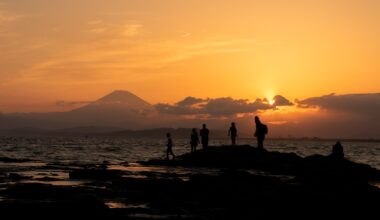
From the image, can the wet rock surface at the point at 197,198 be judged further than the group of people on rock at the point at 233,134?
No

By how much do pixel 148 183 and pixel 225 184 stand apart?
4.32m

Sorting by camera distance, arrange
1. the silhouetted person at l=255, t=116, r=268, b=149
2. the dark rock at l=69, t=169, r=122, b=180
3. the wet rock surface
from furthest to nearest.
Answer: the silhouetted person at l=255, t=116, r=268, b=149 → the dark rock at l=69, t=169, r=122, b=180 → the wet rock surface

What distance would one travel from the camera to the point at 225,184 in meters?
24.4

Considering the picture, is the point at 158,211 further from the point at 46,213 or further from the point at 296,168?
the point at 296,168

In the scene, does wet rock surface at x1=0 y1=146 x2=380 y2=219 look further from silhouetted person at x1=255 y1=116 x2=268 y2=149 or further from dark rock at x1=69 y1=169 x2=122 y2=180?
silhouetted person at x1=255 y1=116 x2=268 y2=149

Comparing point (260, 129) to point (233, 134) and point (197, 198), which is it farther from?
point (197, 198)

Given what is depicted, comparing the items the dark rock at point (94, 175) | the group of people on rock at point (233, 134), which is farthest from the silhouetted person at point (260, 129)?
the dark rock at point (94, 175)

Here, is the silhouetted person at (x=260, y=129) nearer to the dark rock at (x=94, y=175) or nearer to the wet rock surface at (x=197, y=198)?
the wet rock surface at (x=197, y=198)

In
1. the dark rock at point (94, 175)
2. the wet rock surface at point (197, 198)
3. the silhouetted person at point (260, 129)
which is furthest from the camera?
the silhouetted person at point (260, 129)

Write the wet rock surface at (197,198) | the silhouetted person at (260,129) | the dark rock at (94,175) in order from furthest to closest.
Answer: the silhouetted person at (260,129) → the dark rock at (94,175) → the wet rock surface at (197,198)

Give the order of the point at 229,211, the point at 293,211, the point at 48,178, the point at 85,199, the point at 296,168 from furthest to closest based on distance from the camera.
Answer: the point at 296,168 → the point at 48,178 → the point at 229,211 → the point at 293,211 → the point at 85,199

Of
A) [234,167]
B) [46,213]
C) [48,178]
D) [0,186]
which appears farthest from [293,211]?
[234,167]

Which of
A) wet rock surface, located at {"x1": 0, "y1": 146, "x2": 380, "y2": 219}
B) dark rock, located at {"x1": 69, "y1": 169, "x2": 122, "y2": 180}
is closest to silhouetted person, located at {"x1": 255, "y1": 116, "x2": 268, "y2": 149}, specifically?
wet rock surface, located at {"x1": 0, "y1": 146, "x2": 380, "y2": 219}

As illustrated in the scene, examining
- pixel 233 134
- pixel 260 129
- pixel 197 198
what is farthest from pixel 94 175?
pixel 233 134
